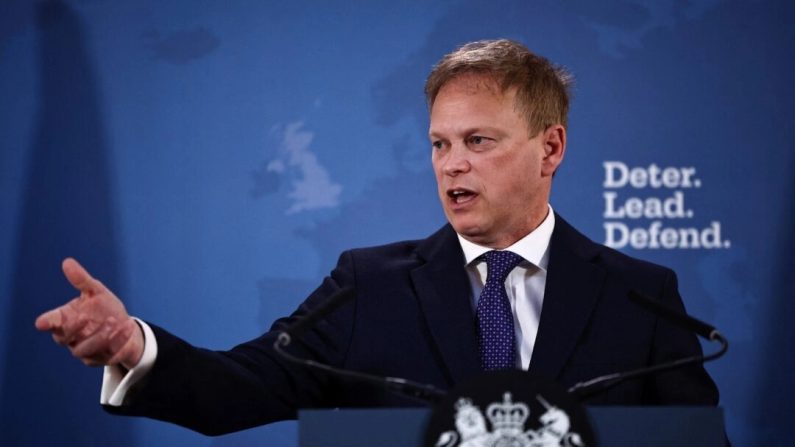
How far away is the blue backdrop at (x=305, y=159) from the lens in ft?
→ 7.59

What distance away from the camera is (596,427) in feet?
3.73

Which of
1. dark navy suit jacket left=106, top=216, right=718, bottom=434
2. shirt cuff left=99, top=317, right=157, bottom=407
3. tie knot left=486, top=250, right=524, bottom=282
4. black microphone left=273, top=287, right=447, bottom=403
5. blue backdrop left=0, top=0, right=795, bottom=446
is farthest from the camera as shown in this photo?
blue backdrop left=0, top=0, right=795, bottom=446

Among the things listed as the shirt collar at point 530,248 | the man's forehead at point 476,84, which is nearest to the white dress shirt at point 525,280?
the shirt collar at point 530,248

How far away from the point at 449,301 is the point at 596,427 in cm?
66

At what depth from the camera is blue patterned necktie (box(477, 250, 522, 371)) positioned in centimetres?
172

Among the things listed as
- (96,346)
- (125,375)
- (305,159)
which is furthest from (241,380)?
(305,159)

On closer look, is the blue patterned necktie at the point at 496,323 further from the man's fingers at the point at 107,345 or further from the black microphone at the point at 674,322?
the man's fingers at the point at 107,345

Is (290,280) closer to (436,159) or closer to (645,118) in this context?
(436,159)

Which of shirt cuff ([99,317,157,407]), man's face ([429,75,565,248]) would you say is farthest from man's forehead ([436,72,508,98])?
shirt cuff ([99,317,157,407])

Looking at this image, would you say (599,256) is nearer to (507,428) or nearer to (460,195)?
(460,195)

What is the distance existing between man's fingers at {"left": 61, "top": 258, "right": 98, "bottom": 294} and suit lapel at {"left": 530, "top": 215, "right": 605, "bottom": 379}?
0.75 m

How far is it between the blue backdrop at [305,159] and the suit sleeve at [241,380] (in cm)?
52

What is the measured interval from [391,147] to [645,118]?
64 cm

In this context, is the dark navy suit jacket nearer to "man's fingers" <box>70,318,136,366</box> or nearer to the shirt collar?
the shirt collar
